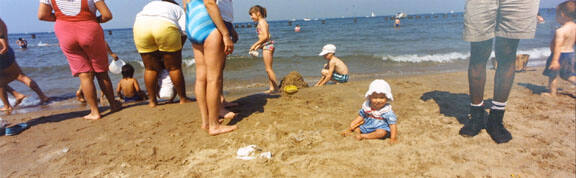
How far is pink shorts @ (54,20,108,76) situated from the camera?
2.97 m

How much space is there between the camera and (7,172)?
2.24 m

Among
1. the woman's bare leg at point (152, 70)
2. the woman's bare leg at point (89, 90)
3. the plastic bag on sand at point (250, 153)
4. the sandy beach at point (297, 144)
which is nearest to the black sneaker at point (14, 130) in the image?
the sandy beach at point (297, 144)

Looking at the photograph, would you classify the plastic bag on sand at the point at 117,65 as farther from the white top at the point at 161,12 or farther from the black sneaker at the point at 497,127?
the black sneaker at the point at 497,127

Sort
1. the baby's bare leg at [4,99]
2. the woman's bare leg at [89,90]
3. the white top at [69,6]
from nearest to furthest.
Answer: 1. the white top at [69,6]
2. the woman's bare leg at [89,90]
3. the baby's bare leg at [4,99]

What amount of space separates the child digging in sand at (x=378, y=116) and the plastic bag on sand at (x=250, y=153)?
87 cm

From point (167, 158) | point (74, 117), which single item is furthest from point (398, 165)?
point (74, 117)

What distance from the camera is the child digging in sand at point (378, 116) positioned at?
2.46 m

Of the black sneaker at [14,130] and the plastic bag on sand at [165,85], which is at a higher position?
the plastic bag on sand at [165,85]

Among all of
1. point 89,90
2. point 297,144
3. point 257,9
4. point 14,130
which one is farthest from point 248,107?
point 14,130

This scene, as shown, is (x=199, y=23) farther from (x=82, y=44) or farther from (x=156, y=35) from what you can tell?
(x=82, y=44)

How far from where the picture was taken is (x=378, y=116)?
254 cm

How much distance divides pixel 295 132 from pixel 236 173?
0.83 m

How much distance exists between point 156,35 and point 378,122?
2689mm

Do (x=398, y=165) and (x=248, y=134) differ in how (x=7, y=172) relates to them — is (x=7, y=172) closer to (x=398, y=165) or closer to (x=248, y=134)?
(x=248, y=134)
